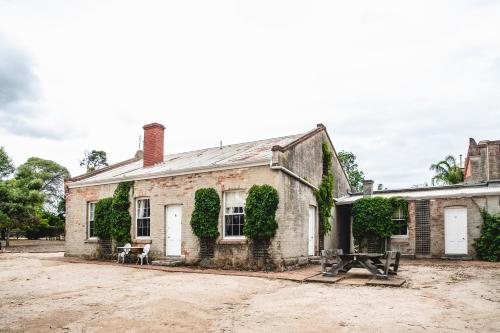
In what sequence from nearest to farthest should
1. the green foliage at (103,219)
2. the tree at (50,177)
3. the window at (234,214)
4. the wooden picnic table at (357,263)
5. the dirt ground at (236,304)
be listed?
the dirt ground at (236,304), the wooden picnic table at (357,263), the window at (234,214), the green foliage at (103,219), the tree at (50,177)

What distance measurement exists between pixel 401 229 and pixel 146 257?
12615mm

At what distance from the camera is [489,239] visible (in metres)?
17.0

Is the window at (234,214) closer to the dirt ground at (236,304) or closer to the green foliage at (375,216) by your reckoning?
the dirt ground at (236,304)

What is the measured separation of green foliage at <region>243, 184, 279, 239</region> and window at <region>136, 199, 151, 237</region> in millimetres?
5384

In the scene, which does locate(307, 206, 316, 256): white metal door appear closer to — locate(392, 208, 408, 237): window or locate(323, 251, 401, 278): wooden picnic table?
locate(323, 251, 401, 278): wooden picnic table

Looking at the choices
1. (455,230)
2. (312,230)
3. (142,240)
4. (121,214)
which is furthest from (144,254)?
(455,230)

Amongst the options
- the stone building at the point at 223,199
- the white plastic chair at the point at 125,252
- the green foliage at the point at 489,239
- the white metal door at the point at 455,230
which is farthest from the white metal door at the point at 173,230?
the green foliage at the point at 489,239

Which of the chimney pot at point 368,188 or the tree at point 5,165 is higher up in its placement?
the tree at point 5,165

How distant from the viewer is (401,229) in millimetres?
19547

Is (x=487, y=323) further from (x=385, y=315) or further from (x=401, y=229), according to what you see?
(x=401, y=229)

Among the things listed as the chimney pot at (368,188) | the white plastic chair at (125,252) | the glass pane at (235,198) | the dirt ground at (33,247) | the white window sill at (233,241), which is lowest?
the dirt ground at (33,247)

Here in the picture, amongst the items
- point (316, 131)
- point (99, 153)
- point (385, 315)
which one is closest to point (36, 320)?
point (385, 315)

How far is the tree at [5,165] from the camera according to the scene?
→ 41.0 meters

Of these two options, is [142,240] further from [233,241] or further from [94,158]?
[94,158]
